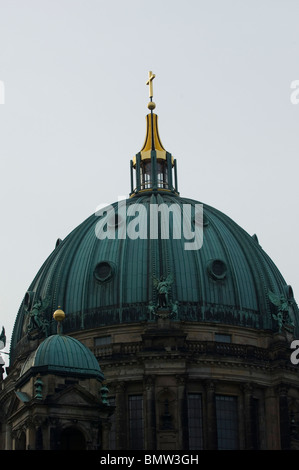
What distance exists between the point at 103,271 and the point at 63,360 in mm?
17737

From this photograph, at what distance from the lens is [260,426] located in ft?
261

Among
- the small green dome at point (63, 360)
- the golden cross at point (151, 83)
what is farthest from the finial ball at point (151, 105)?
the small green dome at point (63, 360)

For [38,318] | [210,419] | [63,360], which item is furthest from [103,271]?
[63,360]

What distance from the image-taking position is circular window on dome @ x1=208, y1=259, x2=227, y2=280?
8250 cm

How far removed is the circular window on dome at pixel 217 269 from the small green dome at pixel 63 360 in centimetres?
1692

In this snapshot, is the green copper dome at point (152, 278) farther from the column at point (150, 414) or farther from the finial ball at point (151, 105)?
the finial ball at point (151, 105)

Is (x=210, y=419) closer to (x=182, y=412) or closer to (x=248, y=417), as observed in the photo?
(x=182, y=412)

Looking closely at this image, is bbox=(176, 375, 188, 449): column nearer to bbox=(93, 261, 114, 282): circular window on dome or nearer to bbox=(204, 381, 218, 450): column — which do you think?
bbox=(204, 381, 218, 450): column

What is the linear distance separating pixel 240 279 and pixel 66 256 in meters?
10.5

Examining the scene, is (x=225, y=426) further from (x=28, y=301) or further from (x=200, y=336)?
(x=28, y=301)

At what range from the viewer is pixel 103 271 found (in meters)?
83.2

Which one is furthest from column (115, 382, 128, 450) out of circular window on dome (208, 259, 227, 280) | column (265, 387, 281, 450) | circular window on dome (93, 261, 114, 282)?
circular window on dome (208, 259, 227, 280)
